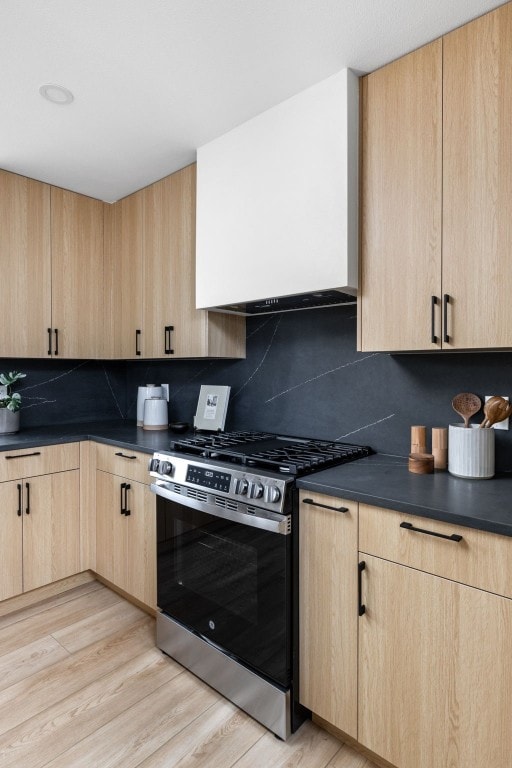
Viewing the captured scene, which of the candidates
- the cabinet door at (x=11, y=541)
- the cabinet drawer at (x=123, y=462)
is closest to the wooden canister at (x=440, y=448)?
the cabinet drawer at (x=123, y=462)

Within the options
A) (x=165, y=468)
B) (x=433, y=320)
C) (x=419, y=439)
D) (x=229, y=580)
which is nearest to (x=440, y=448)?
(x=419, y=439)

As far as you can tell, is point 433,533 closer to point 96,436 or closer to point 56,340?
point 96,436

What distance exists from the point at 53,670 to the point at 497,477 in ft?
6.71

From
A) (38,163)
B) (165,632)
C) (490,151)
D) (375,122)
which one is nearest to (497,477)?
(490,151)

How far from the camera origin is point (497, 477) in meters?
1.57

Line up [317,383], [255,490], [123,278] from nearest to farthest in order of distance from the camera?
1. [255,490]
2. [317,383]
3. [123,278]

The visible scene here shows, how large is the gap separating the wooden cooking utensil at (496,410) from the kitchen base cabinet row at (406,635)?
0.55 meters

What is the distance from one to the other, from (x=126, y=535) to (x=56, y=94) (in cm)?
211

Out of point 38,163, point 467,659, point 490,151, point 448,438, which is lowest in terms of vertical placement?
point 467,659

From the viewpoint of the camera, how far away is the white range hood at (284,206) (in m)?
1.69

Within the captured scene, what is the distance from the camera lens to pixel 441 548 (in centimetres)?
122

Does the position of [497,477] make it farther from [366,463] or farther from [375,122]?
[375,122]

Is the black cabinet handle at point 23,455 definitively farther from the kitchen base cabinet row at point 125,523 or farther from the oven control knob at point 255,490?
the oven control knob at point 255,490

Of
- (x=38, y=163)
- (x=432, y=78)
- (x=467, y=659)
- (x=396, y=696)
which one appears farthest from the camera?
(x=38, y=163)
